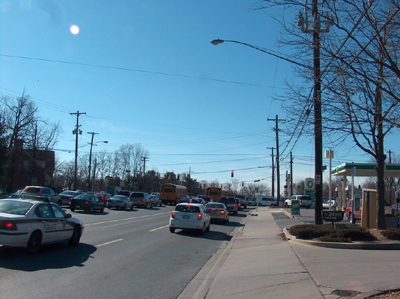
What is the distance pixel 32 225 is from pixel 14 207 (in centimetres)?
79

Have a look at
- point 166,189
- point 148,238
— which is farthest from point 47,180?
point 148,238

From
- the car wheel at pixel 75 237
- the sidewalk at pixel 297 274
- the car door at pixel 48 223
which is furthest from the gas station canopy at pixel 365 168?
the car door at pixel 48 223

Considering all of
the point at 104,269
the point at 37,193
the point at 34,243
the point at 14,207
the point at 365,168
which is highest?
the point at 365,168

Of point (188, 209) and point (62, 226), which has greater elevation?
point (188, 209)

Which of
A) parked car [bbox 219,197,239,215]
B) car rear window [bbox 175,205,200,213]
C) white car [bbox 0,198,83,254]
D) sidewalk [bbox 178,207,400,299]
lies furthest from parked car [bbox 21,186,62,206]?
sidewalk [bbox 178,207,400,299]

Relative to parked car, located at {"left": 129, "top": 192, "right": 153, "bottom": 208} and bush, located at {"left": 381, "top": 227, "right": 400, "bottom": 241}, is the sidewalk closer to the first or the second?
bush, located at {"left": 381, "top": 227, "right": 400, "bottom": 241}

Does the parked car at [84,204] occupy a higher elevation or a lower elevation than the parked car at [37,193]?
lower

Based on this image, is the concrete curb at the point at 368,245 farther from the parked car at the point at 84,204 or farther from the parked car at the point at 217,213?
the parked car at the point at 84,204

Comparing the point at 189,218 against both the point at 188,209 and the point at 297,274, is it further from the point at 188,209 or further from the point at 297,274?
the point at 297,274

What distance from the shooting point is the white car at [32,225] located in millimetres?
8852

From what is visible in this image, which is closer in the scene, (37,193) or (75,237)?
(75,237)

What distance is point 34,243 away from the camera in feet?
31.2

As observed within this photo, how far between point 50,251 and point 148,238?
15.5 ft

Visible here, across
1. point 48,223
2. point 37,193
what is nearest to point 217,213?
point 37,193
